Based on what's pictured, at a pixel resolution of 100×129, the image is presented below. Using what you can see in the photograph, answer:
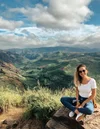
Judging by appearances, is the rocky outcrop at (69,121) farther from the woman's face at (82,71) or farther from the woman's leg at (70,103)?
the woman's face at (82,71)

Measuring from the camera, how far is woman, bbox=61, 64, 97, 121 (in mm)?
8133

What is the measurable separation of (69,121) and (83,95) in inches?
38.8

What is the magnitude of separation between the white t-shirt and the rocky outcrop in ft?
2.26

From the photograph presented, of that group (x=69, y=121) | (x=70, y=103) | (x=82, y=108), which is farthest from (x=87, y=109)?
(x=70, y=103)

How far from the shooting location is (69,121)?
8.51 metres

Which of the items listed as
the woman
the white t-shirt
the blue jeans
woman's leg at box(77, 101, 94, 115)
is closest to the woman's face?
the woman

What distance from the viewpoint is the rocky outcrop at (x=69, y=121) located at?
809cm

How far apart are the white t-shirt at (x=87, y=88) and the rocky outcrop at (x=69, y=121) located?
0.69 meters

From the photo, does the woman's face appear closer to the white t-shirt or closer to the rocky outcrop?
the white t-shirt

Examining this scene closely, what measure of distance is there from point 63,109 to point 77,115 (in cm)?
102

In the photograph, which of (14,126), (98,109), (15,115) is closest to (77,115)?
(98,109)

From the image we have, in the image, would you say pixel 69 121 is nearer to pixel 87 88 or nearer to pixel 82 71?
pixel 87 88

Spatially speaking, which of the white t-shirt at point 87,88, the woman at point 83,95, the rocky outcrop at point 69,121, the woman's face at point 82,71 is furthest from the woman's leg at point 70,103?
the woman's face at point 82,71

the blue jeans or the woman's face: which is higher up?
the woman's face
